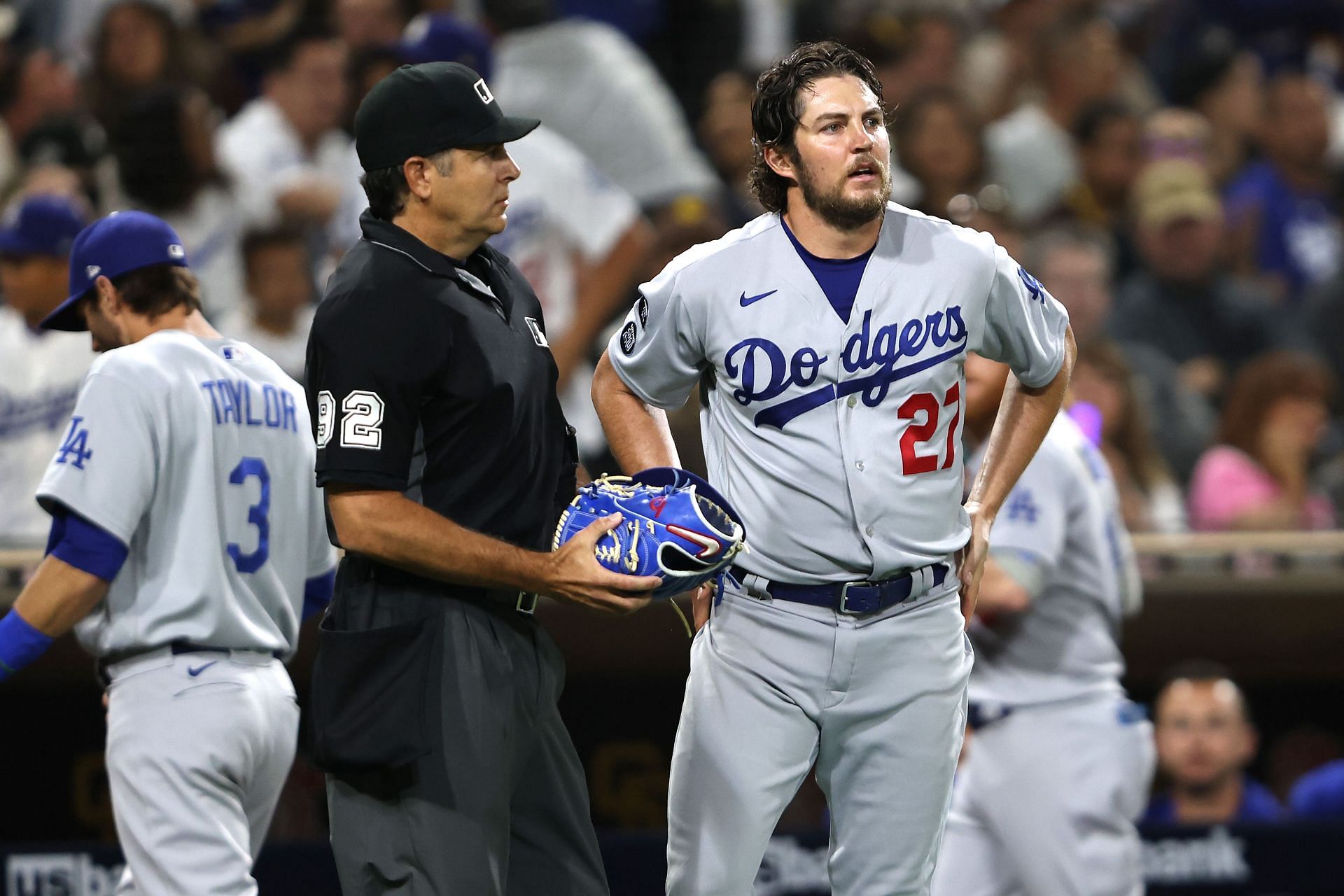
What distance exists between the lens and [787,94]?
3.45 meters

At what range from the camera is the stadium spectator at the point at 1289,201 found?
28.8 ft

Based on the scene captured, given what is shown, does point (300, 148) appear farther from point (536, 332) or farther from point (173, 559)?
point (536, 332)

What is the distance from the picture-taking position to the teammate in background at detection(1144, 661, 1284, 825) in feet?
18.9

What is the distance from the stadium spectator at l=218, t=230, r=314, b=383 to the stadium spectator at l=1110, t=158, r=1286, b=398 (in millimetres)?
3529

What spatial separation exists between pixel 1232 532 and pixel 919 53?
3.65 meters

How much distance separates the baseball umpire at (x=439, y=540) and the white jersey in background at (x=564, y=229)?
290cm

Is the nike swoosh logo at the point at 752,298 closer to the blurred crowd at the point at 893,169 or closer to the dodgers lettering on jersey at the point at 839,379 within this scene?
the dodgers lettering on jersey at the point at 839,379

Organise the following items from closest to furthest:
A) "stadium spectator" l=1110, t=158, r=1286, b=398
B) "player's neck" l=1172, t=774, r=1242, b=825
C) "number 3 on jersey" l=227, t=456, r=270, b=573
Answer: "number 3 on jersey" l=227, t=456, r=270, b=573
"player's neck" l=1172, t=774, r=1242, b=825
"stadium spectator" l=1110, t=158, r=1286, b=398

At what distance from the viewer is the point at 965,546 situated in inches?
141

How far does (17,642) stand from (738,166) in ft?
15.9

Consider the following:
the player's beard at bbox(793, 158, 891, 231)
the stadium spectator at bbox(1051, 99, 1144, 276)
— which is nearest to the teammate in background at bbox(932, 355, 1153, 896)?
the player's beard at bbox(793, 158, 891, 231)

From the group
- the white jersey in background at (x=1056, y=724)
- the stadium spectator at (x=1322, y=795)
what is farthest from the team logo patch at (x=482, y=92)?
the stadium spectator at (x=1322, y=795)

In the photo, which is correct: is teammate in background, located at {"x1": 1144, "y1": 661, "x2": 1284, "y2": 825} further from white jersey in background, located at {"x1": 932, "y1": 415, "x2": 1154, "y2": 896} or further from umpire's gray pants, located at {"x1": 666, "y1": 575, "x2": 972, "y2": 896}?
umpire's gray pants, located at {"x1": 666, "y1": 575, "x2": 972, "y2": 896}

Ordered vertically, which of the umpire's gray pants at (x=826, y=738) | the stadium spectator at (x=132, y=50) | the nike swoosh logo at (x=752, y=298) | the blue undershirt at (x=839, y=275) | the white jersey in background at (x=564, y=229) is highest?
the stadium spectator at (x=132, y=50)
